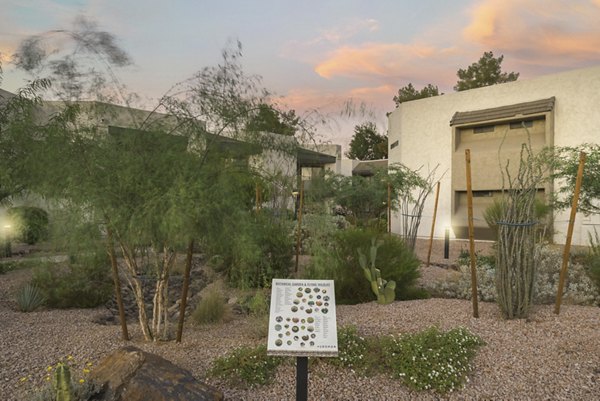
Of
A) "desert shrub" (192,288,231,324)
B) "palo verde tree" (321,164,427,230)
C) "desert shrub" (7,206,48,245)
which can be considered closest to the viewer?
"desert shrub" (192,288,231,324)

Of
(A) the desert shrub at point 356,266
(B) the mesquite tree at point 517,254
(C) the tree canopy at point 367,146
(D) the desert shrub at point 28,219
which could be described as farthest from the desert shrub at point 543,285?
(C) the tree canopy at point 367,146

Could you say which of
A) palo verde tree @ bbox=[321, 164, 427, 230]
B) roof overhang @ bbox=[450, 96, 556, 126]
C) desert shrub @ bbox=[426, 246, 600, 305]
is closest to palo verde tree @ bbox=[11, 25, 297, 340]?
desert shrub @ bbox=[426, 246, 600, 305]

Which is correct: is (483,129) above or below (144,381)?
above

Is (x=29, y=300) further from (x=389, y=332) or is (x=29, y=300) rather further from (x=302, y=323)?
(x=302, y=323)

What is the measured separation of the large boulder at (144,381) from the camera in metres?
2.98

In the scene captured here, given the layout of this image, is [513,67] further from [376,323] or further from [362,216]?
[376,323]

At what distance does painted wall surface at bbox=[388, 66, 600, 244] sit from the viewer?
14.5m

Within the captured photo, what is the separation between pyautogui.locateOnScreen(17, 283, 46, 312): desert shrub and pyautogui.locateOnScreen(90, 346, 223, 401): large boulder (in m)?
3.38

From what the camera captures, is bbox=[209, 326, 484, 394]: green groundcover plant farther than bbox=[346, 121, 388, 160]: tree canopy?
No

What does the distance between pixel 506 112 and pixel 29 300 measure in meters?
15.2

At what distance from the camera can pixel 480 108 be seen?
55.6 feet

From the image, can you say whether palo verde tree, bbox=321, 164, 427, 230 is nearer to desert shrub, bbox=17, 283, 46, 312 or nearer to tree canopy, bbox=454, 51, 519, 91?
desert shrub, bbox=17, 283, 46, 312

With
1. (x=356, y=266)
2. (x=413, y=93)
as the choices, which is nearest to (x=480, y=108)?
(x=356, y=266)

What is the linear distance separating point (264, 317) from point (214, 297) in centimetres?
87
